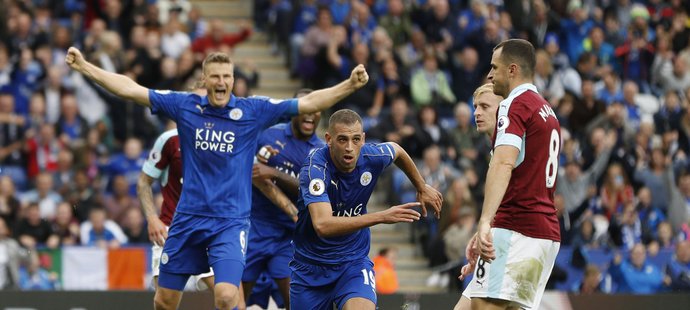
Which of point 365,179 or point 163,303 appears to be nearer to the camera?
point 365,179

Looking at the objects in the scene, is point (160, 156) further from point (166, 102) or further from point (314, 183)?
point (314, 183)

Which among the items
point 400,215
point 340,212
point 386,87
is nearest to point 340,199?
point 340,212

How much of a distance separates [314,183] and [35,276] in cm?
694

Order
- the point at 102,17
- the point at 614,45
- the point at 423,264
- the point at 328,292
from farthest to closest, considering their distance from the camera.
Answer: the point at 614,45 → the point at 102,17 → the point at 423,264 → the point at 328,292

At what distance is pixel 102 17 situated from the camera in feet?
62.4

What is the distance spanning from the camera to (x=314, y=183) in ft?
30.6

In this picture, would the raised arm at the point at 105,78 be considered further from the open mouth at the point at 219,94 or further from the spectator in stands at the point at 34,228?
the spectator in stands at the point at 34,228

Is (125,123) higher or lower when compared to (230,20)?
lower

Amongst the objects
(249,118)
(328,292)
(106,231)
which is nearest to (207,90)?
(249,118)

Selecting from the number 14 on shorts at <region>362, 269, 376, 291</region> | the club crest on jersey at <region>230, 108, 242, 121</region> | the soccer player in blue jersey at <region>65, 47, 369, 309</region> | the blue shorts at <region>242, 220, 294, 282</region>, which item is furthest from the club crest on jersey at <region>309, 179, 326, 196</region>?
the blue shorts at <region>242, 220, 294, 282</region>

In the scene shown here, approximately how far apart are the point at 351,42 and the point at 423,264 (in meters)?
3.99

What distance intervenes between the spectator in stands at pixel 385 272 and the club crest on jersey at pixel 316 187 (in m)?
6.61

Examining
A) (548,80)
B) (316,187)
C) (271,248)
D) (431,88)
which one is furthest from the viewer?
(548,80)

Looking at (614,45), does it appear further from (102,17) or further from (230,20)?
(102,17)
